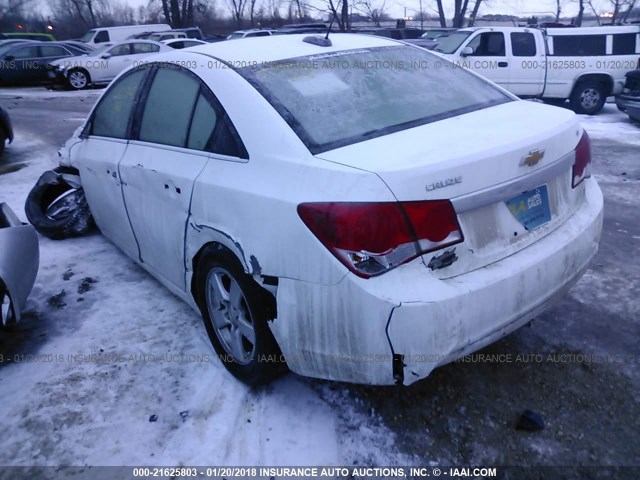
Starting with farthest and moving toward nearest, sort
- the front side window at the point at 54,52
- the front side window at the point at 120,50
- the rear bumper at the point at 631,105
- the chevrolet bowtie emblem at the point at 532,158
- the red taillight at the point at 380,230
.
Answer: the front side window at the point at 54,52
the front side window at the point at 120,50
the rear bumper at the point at 631,105
the chevrolet bowtie emblem at the point at 532,158
the red taillight at the point at 380,230

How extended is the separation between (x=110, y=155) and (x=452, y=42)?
10.2 m

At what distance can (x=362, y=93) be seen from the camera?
2.67m

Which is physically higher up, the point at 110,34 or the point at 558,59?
the point at 110,34

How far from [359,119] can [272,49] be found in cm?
84

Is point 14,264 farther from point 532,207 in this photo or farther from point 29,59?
point 29,59

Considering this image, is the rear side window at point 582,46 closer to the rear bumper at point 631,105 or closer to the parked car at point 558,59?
the parked car at point 558,59

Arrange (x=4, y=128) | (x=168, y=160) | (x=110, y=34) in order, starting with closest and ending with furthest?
1. (x=168, y=160)
2. (x=4, y=128)
3. (x=110, y=34)

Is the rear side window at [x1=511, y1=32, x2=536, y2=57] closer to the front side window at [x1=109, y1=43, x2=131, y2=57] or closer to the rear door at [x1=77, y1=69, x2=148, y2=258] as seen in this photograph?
the rear door at [x1=77, y1=69, x2=148, y2=258]

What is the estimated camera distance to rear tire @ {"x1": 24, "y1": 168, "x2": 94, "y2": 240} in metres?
4.81

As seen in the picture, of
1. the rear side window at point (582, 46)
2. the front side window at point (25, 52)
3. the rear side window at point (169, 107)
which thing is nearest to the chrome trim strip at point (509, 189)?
the rear side window at point (169, 107)

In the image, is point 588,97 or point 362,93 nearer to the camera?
point 362,93

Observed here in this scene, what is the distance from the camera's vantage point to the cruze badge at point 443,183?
2.00 m

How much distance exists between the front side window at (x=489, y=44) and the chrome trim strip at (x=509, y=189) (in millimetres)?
10085

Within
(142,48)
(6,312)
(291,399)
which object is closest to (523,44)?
(291,399)
